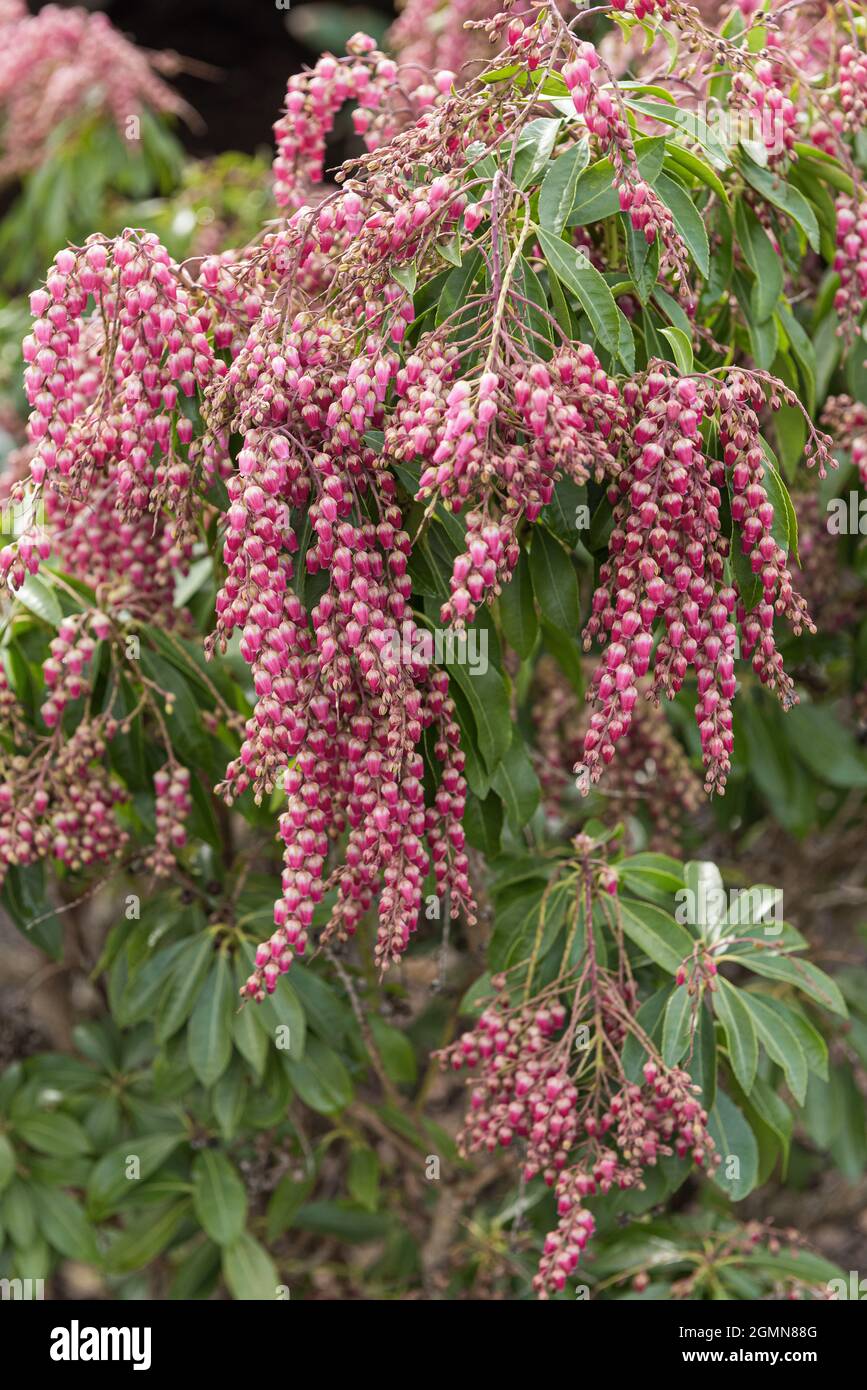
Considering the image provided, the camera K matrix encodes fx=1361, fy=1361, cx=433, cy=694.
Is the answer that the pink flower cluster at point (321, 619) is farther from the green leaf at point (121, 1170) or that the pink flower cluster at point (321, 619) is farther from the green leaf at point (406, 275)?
the green leaf at point (121, 1170)

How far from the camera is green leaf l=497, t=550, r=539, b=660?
163cm

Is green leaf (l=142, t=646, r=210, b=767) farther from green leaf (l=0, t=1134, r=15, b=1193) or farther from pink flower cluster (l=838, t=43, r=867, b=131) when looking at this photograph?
pink flower cluster (l=838, t=43, r=867, b=131)

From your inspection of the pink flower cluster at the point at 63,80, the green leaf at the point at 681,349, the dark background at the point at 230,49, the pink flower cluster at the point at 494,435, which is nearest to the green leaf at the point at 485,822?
the pink flower cluster at the point at 494,435

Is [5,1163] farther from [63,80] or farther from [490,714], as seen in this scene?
[63,80]

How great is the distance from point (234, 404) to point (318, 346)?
13 cm

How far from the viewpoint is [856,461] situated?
72.6 inches

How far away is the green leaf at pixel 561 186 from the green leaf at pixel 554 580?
1.16 feet

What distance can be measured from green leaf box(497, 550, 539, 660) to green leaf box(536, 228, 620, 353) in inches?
12.9

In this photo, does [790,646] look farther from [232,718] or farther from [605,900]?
[232,718]

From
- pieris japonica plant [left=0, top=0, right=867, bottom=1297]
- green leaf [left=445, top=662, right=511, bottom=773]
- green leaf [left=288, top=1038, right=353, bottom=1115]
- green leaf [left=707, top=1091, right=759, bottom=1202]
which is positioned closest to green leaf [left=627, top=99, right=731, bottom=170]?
Answer: pieris japonica plant [left=0, top=0, right=867, bottom=1297]

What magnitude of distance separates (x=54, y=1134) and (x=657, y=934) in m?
1.29

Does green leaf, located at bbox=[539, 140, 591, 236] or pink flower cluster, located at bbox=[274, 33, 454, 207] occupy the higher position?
pink flower cluster, located at bbox=[274, 33, 454, 207]

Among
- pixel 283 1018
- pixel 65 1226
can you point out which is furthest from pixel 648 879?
pixel 65 1226

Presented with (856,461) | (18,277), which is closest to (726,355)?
(856,461)
